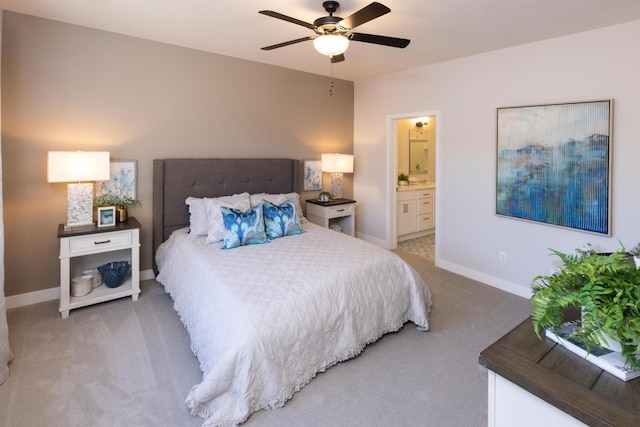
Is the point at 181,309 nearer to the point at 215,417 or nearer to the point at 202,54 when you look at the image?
the point at 215,417

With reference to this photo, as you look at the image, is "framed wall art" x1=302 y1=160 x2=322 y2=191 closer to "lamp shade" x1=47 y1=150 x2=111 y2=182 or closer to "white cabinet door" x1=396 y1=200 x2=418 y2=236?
"white cabinet door" x1=396 y1=200 x2=418 y2=236

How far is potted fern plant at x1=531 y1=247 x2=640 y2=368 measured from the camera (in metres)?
0.89

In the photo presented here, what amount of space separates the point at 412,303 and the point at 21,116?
3.76 meters

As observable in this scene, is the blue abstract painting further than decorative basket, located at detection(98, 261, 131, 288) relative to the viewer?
No

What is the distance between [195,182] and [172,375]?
2.17 m

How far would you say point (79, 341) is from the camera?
104 inches

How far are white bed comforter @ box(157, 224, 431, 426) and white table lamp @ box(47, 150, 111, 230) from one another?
883mm

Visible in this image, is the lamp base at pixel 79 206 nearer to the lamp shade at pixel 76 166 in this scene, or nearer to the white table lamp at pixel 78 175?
the white table lamp at pixel 78 175

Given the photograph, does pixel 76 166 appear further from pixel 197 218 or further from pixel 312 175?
pixel 312 175

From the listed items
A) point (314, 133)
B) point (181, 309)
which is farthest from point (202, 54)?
point (181, 309)

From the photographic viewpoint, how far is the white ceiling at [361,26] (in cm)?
261

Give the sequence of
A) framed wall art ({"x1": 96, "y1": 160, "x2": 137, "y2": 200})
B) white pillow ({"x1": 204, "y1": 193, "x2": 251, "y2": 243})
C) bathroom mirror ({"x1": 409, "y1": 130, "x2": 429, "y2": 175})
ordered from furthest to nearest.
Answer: bathroom mirror ({"x1": 409, "y1": 130, "x2": 429, "y2": 175}) < framed wall art ({"x1": 96, "y1": 160, "x2": 137, "y2": 200}) < white pillow ({"x1": 204, "y1": 193, "x2": 251, "y2": 243})

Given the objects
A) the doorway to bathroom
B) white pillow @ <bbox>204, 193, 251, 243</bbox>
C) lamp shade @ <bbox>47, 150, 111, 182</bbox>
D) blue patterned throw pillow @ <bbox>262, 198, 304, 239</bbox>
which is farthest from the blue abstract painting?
lamp shade @ <bbox>47, 150, 111, 182</bbox>

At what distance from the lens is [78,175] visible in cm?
298
